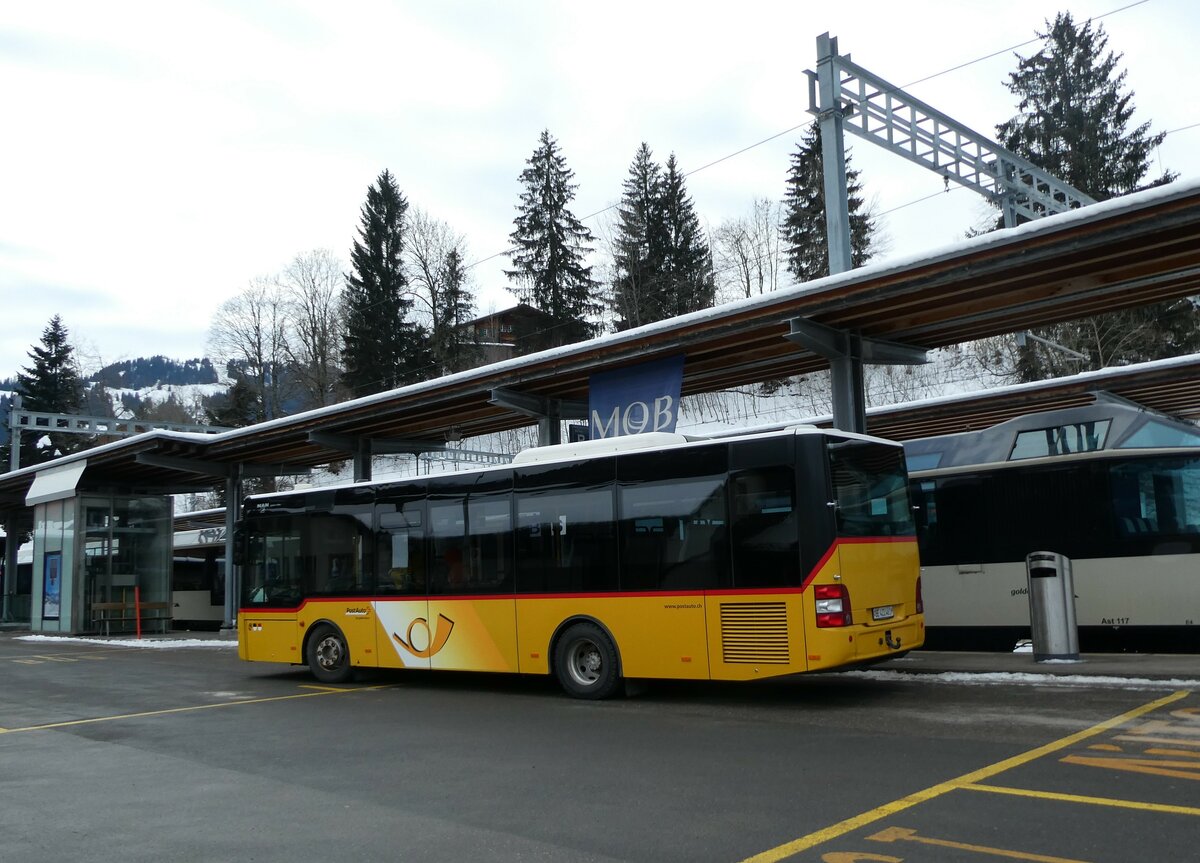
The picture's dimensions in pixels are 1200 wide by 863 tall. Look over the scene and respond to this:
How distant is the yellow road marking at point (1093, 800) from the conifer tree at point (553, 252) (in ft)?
173

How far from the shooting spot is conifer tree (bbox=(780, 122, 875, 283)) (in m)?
53.9

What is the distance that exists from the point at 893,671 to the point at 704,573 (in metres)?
3.86

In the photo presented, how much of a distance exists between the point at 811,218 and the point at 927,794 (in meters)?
51.3

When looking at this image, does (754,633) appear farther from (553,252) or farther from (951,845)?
(553,252)

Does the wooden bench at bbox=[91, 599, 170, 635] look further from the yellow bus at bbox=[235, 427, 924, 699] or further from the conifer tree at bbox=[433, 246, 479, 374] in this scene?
the conifer tree at bbox=[433, 246, 479, 374]

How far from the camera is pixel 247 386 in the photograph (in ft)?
217

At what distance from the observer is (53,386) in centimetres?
6450

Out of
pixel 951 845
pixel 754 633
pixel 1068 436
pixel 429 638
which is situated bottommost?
pixel 951 845

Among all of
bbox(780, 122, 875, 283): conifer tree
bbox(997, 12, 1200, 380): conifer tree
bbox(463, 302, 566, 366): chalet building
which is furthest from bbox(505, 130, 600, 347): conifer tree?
bbox(997, 12, 1200, 380): conifer tree

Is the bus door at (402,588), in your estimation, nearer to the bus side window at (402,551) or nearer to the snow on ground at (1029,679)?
the bus side window at (402,551)

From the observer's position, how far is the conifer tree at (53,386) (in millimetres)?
62125

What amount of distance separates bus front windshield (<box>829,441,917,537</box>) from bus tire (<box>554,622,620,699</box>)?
3106 millimetres

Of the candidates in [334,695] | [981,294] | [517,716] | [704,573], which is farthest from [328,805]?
[981,294]

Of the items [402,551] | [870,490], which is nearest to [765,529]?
[870,490]
